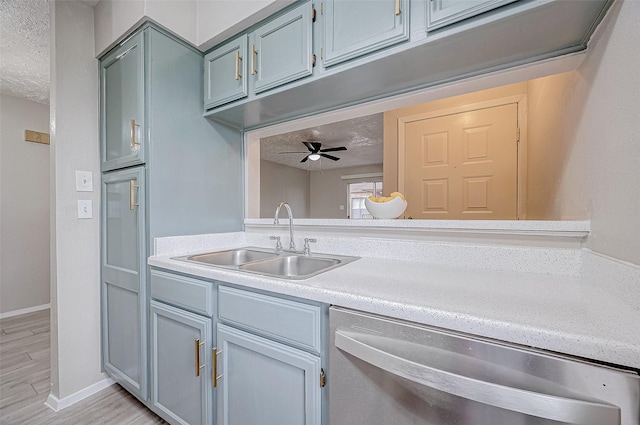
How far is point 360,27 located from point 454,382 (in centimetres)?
123

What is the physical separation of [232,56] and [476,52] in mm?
1204

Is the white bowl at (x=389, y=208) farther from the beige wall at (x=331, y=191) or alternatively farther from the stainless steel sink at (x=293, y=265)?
the beige wall at (x=331, y=191)

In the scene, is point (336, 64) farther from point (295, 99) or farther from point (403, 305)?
point (403, 305)

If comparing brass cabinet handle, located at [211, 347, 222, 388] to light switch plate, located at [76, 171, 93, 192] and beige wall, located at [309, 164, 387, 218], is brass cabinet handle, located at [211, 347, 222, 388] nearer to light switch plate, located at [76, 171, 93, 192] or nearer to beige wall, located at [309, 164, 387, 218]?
light switch plate, located at [76, 171, 93, 192]

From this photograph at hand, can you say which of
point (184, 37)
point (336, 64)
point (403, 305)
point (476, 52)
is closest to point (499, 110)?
point (476, 52)

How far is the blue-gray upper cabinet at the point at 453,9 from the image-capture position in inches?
32.6

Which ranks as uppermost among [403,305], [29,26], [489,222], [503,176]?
[29,26]

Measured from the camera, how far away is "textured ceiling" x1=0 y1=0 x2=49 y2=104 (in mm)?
1601

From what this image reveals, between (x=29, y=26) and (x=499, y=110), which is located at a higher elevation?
(x=29, y=26)

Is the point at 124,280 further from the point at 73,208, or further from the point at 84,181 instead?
the point at 84,181

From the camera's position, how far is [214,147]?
1696 millimetres

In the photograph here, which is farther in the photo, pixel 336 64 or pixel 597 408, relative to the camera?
pixel 336 64

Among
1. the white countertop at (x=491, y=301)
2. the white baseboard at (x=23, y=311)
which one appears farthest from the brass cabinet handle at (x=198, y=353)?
the white baseboard at (x=23, y=311)

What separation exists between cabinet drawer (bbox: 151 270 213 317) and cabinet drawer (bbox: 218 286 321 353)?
0.25ft
